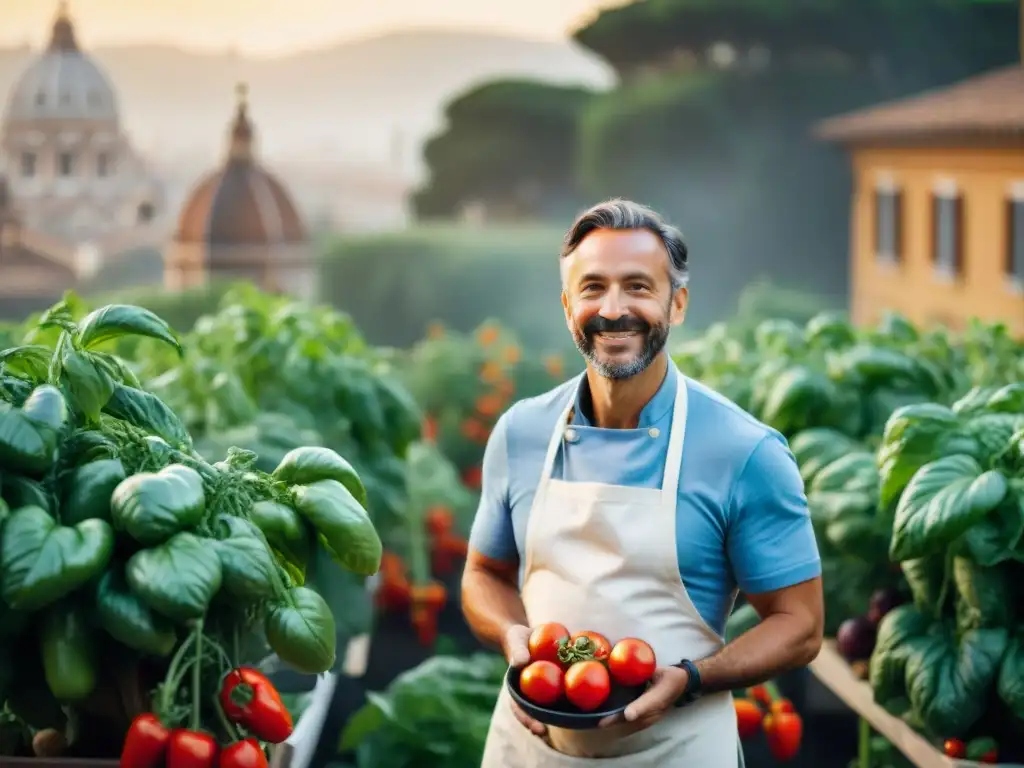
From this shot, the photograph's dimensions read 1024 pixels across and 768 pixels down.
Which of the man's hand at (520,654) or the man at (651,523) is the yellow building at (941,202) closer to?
the man at (651,523)

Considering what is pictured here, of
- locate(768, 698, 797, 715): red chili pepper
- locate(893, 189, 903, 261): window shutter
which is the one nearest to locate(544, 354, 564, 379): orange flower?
locate(768, 698, 797, 715): red chili pepper

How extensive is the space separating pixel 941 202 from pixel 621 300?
31.3 feet

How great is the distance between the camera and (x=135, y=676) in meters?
1.87

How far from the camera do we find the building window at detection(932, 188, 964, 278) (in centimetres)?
1069

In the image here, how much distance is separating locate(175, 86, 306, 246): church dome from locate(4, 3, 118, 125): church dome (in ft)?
3.85

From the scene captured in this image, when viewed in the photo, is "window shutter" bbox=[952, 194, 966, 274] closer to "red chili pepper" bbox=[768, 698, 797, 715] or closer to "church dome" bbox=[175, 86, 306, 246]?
"church dome" bbox=[175, 86, 306, 246]

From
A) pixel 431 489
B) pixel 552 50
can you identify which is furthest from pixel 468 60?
pixel 431 489

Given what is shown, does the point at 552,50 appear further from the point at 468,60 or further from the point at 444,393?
the point at 444,393

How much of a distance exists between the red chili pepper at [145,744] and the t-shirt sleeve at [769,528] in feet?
2.81

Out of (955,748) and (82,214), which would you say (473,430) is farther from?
(82,214)

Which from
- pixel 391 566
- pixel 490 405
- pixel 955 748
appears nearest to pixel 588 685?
pixel 955 748

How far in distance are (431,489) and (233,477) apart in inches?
187

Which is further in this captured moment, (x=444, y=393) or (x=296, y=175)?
(x=296, y=175)

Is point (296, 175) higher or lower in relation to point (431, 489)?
higher
